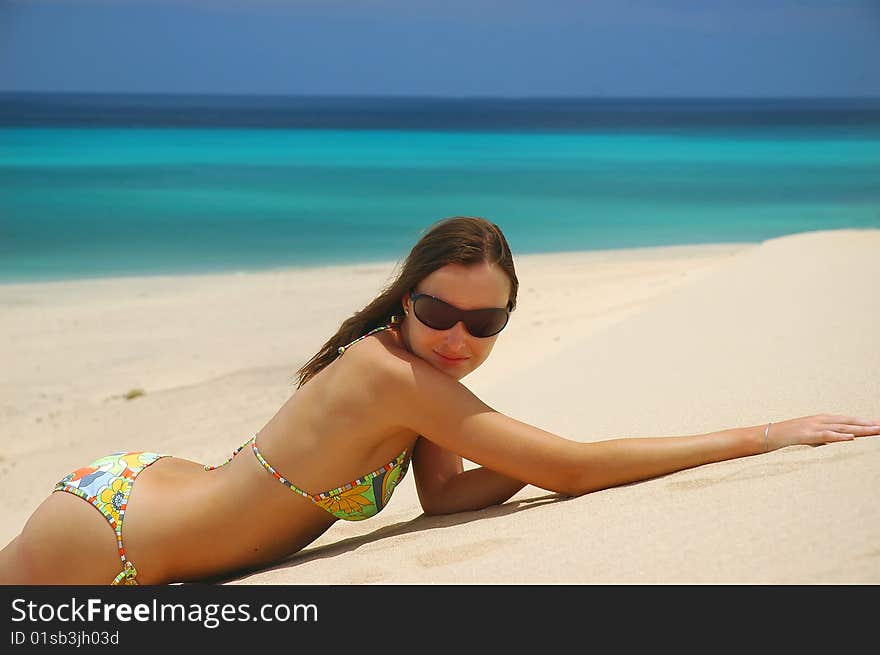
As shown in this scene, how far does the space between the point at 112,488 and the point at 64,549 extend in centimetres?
22

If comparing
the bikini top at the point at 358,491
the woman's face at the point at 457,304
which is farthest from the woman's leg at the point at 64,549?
the woman's face at the point at 457,304

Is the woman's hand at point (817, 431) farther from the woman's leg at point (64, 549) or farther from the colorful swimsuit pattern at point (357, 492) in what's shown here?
the woman's leg at point (64, 549)

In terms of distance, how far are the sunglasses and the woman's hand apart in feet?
3.08

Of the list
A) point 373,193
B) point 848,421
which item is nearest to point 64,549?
point 848,421

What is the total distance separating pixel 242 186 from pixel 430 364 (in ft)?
105

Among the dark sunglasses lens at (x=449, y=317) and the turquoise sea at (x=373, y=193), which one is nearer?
the dark sunglasses lens at (x=449, y=317)

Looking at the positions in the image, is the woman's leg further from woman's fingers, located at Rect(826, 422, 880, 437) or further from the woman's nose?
woman's fingers, located at Rect(826, 422, 880, 437)

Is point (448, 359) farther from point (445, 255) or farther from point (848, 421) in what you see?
point (848, 421)

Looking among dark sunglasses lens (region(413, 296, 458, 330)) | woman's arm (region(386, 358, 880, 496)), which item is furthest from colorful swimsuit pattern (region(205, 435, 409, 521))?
dark sunglasses lens (region(413, 296, 458, 330))

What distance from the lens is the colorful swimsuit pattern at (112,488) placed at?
2.84m

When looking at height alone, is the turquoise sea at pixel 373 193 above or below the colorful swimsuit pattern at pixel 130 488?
above

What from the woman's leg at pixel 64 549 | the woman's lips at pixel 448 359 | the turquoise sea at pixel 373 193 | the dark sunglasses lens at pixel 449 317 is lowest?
the woman's leg at pixel 64 549

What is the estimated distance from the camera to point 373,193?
31.7m

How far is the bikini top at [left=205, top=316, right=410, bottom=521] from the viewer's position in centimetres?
287
